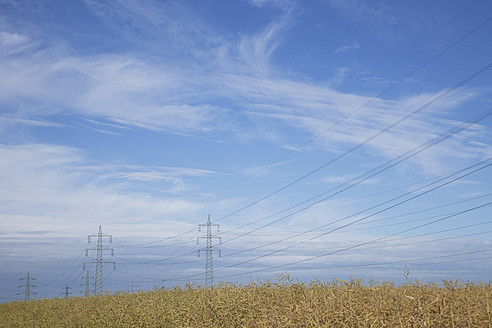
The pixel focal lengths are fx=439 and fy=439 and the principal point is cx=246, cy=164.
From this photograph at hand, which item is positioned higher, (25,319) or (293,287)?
(293,287)

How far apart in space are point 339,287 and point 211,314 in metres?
3.90

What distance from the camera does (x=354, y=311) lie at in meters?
9.82

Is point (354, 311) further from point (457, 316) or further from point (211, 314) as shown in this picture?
point (211, 314)

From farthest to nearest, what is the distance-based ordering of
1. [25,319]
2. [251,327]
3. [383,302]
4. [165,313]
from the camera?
[25,319], [165,313], [251,327], [383,302]

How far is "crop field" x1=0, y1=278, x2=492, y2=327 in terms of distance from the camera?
29.5 feet

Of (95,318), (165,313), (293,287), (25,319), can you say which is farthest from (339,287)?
(25,319)

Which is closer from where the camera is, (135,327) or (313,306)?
(313,306)

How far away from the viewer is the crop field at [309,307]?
29.5 feet

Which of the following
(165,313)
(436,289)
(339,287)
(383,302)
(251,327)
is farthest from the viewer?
(165,313)

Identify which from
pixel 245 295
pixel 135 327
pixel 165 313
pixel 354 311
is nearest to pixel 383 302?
pixel 354 311

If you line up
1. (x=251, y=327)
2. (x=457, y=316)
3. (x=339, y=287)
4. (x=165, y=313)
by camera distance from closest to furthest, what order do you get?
(x=457, y=316), (x=251, y=327), (x=339, y=287), (x=165, y=313)

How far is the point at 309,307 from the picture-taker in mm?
10391

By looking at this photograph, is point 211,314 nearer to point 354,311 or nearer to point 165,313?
point 165,313

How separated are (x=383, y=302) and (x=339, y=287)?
305 centimetres
